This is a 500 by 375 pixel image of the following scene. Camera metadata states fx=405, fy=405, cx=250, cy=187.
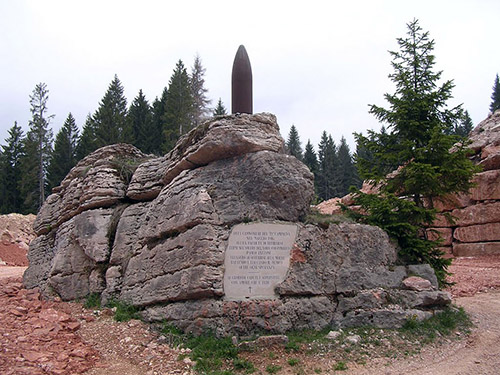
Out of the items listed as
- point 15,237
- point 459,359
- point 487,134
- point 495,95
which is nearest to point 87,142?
point 15,237

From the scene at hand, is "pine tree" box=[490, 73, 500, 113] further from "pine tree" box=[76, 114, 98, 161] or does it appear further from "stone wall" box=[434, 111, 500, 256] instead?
"pine tree" box=[76, 114, 98, 161]

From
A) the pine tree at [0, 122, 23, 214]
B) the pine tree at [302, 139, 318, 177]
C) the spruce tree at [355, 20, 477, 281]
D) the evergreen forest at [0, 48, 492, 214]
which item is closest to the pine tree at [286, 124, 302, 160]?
the pine tree at [302, 139, 318, 177]

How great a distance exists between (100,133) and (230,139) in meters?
35.4

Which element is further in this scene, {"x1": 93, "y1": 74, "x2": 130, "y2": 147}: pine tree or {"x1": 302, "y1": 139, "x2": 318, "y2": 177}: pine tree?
{"x1": 302, "y1": 139, "x2": 318, "y2": 177}: pine tree

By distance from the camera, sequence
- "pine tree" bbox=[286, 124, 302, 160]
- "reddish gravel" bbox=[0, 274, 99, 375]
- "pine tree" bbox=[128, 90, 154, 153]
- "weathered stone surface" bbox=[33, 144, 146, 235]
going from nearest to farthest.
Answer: "reddish gravel" bbox=[0, 274, 99, 375] → "weathered stone surface" bbox=[33, 144, 146, 235] → "pine tree" bbox=[128, 90, 154, 153] → "pine tree" bbox=[286, 124, 302, 160]

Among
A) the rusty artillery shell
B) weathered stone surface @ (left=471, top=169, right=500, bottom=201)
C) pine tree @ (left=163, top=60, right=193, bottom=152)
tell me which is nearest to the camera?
the rusty artillery shell

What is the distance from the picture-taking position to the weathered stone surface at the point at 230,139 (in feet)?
34.1

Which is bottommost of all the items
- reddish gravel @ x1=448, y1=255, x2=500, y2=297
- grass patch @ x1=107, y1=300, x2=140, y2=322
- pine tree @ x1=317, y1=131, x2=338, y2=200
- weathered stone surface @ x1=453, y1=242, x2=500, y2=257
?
grass patch @ x1=107, y1=300, x2=140, y2=322

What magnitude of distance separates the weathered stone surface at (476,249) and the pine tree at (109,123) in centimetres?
3247

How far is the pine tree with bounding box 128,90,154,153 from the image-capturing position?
141 ft

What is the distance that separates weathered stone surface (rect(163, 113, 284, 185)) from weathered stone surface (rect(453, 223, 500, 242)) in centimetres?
1392

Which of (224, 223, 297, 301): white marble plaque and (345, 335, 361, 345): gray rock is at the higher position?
(224, 223, 297, 301): white marble plaque

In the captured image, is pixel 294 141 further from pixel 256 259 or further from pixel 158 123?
pixel 256 259

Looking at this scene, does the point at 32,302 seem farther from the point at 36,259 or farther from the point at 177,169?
the point at 177,169
